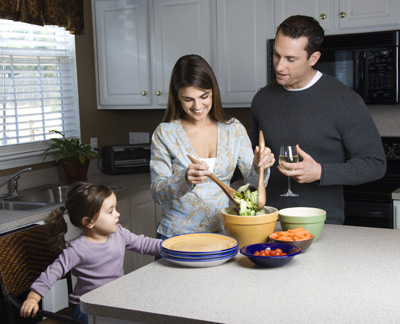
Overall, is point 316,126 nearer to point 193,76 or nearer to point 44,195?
point 193,76

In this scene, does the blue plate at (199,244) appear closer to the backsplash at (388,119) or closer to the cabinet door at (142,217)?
the cabinet door at (142,217)

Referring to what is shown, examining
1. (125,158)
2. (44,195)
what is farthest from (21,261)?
(125,158)

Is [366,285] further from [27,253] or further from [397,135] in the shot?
[397,135]

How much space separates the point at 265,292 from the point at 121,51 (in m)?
2.98

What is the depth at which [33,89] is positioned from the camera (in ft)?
12.3

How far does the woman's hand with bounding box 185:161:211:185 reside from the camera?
1841 mm

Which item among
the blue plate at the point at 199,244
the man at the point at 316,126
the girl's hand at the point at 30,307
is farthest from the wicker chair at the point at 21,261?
the man at the point at 316,126

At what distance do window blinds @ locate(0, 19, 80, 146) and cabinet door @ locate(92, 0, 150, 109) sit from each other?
0.23 m

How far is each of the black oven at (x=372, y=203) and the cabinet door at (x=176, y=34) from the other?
1.34 m

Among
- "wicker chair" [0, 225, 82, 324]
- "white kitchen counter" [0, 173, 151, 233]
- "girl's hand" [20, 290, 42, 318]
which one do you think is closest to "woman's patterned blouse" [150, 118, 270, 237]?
"wicker chair" [0, 225, 82, 324]

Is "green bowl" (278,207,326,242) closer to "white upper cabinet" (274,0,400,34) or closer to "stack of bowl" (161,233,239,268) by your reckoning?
"stack of bowl" (161,233,239,268)

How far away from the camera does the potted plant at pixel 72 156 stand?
3.76m

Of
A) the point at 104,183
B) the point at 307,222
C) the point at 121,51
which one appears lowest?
the point at 104,183

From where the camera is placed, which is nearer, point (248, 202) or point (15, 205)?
point (248, 202)
